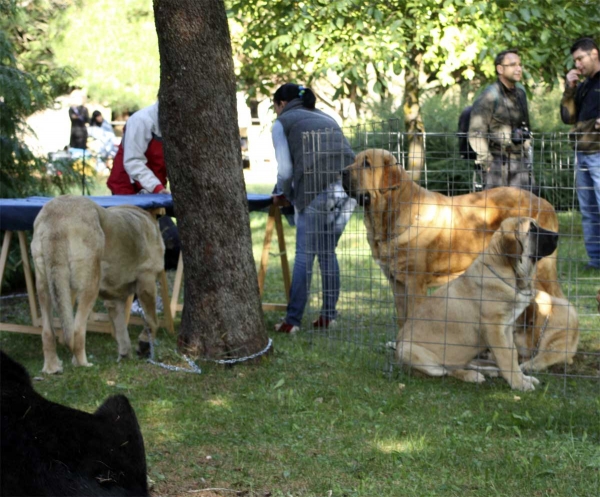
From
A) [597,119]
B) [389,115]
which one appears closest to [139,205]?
[597,119]

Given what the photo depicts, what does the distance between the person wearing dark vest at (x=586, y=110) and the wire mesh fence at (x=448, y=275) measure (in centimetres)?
205

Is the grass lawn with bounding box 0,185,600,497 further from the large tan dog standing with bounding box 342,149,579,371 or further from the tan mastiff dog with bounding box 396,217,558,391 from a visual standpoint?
the large tan dog standing with bounding box 342,149,579,371

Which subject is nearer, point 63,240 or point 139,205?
point 63,240

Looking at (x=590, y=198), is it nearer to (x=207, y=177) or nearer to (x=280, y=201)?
(x=280, y=201)

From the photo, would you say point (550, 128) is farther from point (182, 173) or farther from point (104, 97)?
point (104, 97)

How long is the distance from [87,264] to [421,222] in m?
2.69

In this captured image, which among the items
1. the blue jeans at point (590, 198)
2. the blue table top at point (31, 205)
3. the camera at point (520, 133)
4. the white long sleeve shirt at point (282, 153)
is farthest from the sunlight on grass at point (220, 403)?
the blue jeans at point (590, 198)

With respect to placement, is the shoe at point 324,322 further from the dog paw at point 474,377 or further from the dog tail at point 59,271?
the dog tail at point 59,271

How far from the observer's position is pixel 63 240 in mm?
5660

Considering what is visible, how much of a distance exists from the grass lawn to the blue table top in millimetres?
1090

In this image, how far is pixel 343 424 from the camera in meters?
4.89

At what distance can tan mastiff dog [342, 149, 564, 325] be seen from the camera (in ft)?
21.6

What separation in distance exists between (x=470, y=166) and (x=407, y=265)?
277 inches

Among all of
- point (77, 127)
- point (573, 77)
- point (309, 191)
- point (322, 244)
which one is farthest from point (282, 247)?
point (77, 127)
